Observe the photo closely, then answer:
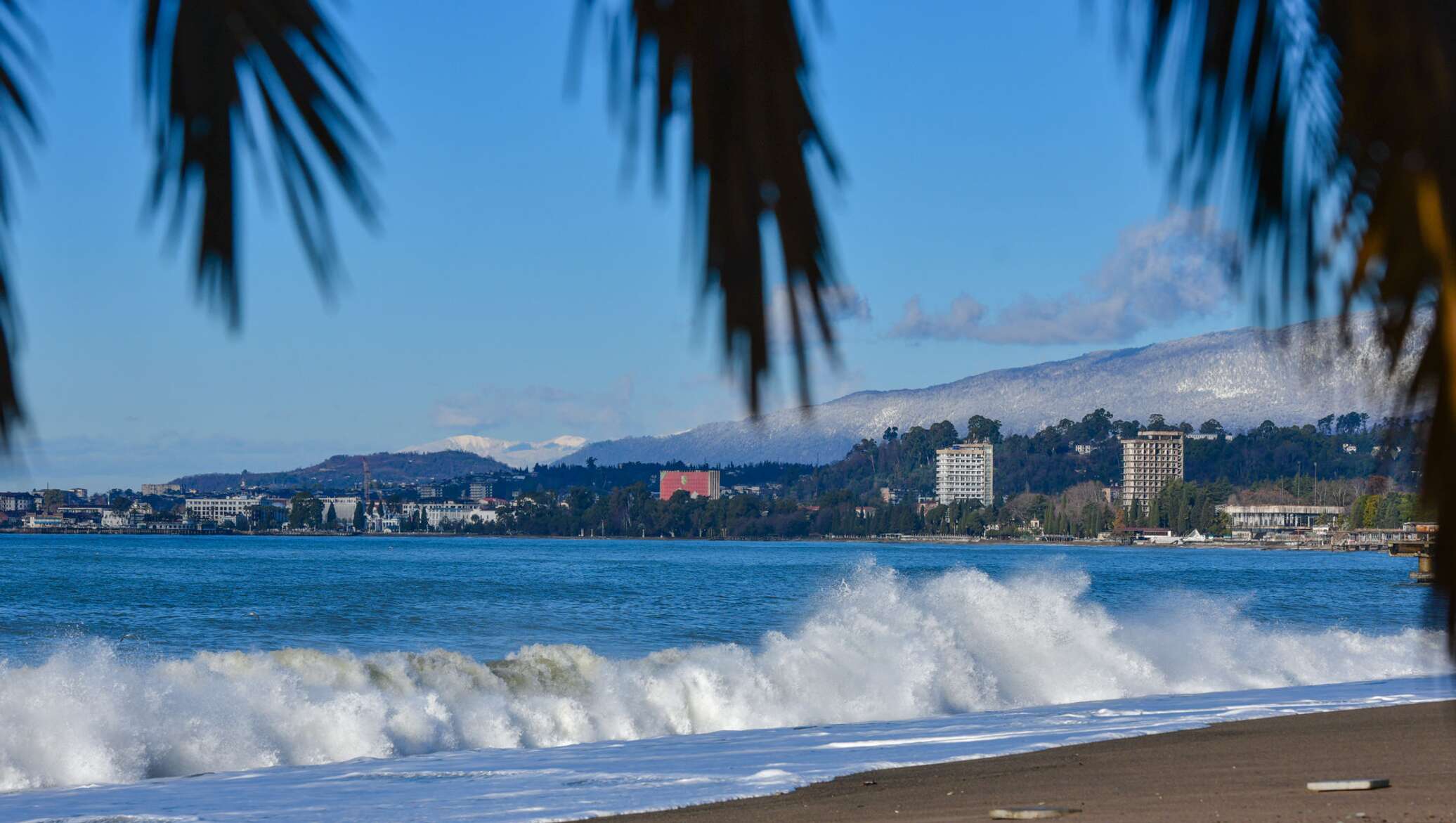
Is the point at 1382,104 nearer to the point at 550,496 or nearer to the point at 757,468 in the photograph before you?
the point at 757,468

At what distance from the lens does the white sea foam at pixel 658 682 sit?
18062 mm

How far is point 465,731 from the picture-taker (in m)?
21.0

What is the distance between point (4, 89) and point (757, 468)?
5815 inches

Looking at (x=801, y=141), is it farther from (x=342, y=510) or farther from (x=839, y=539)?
(x=342, y=510)

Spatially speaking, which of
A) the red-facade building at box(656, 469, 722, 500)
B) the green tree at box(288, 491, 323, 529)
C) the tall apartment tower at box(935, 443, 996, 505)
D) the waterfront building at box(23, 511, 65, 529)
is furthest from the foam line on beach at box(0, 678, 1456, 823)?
the tall apartment tower at box(935, 443, 996, 505)

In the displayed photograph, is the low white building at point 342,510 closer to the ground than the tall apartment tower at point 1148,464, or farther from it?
closer to the ground

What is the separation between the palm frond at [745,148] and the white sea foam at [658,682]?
57.7 feet

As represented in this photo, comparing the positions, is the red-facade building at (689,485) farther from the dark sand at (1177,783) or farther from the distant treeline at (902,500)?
the dark sand at (1177,783)

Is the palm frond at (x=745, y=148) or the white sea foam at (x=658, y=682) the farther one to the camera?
the white sea foam at (x=658, y=682)

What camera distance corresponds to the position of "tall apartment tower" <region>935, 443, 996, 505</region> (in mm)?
160500

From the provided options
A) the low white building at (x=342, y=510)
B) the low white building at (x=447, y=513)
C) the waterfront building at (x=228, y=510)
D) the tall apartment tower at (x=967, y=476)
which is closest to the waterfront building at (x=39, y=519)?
the waterfront building at (x=228, y=510)

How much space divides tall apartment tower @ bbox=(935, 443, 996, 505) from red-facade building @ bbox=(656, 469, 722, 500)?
79.4ft

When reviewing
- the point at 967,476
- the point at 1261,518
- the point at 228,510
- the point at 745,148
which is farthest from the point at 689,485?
the point at 745,148

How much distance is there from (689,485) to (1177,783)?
136131 millimetres
